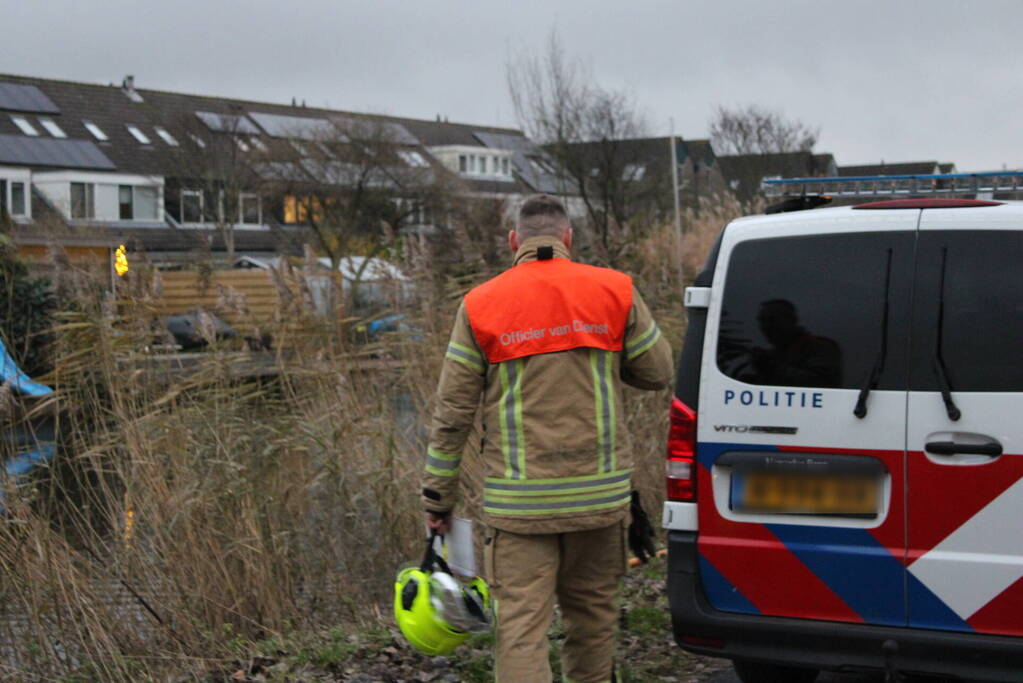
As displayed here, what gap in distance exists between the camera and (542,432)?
152 inches

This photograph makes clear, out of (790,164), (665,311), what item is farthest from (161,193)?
(665,311)

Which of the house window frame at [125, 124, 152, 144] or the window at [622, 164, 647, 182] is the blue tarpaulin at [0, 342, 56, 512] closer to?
the window at [622, 164, 647, 182]

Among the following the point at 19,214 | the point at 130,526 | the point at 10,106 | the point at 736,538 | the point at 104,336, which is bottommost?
the point at 130,526

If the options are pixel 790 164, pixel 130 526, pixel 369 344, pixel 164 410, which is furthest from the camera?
pixel 790 164

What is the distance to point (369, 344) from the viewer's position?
8.02 m

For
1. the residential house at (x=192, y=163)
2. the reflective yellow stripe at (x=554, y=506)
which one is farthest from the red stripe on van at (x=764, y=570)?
the residential house at (x=192, y=163)

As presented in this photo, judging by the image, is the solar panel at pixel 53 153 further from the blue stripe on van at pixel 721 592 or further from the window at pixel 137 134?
the blue stripe on van at pixel 721 592

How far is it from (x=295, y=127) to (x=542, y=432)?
48813mm

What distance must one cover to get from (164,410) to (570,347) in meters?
3.26

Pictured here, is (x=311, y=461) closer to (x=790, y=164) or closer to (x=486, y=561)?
(x=486, y=561)

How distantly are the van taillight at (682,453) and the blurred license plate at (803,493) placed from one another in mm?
157

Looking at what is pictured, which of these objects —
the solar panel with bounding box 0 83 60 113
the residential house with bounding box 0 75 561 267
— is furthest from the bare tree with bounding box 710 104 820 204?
the solar panel with bounding box 0 83 60 113

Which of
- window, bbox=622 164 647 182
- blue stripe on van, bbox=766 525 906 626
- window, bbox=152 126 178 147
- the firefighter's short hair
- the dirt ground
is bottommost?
the dirt ground

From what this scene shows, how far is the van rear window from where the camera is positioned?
3.93 metres
